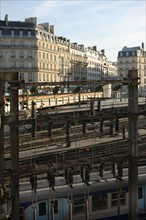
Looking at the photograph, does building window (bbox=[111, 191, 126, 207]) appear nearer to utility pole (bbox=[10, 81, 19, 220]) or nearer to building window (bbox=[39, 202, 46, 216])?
building window (bbox=[39, 202, 46, 216])

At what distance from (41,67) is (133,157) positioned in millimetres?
63092

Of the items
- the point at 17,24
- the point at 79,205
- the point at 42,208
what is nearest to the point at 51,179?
the point at 42,208

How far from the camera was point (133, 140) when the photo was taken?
44.4 feet

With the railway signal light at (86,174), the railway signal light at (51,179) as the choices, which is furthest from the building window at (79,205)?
the railway signal light at (51,179)

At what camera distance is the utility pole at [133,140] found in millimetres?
13406

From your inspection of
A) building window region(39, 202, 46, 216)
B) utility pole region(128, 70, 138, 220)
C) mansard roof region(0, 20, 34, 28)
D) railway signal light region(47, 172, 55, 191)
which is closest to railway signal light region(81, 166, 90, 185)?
railway signal light region(47, 172, 55, 191)

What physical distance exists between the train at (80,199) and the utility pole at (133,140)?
1225 millimetres

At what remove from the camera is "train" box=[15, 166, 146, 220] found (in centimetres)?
1367

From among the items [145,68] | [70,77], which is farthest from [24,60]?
[145,68]

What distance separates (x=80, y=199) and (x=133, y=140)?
3.28 meters

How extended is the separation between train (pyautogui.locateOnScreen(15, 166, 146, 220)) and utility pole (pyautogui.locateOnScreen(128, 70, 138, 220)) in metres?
1.23

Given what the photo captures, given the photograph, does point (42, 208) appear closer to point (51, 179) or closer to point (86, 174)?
point (51, 179)

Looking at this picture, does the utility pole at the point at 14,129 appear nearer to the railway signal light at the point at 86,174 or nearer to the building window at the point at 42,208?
the building window at the point at 42,208

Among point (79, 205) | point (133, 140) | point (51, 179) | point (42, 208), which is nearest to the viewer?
point (133, 140)
